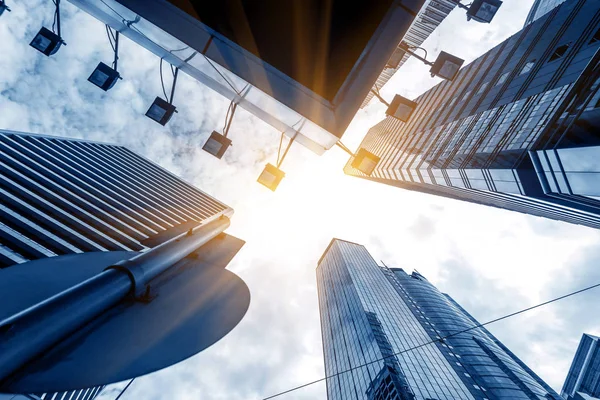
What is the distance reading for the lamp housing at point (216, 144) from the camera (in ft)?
27.0

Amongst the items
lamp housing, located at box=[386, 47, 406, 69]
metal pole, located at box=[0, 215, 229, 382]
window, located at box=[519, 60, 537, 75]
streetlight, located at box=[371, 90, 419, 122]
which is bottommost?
metal pole, located at box=[0, 215, 229, 382]

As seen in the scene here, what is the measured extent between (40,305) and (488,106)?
32325 millimetres

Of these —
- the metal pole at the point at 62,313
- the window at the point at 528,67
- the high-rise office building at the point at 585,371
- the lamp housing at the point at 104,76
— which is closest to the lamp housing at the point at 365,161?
the metal pole at the point at 62,313

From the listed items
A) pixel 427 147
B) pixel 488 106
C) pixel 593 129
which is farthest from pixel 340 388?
pixel 593 129

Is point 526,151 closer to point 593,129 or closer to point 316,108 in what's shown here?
point 593,129

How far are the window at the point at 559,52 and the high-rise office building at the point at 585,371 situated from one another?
106100 mm

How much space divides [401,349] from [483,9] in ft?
225

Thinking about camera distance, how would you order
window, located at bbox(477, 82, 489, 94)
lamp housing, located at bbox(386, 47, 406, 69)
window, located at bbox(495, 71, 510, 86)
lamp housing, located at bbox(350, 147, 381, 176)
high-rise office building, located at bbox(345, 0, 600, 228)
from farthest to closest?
window, located at bbox(477, 82, 489, 94)
window, located at bbox(495, 71, 510, 86)
high-rise office building, located at bbox(345, 0, 600, 228)
lamp housing, located at bbox(350, 147, 381, 176)
lamp housing, located at bbox(386, 47, 406, 69)

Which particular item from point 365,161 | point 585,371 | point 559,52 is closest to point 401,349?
point 559,52

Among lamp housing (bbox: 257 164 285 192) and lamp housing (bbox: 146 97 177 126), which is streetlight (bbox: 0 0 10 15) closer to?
lamp housing (bbox: 146 97 177 126)

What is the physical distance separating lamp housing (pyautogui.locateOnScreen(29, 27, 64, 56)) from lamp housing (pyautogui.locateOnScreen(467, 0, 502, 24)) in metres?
11.3

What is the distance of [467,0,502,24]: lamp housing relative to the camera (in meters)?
7.44

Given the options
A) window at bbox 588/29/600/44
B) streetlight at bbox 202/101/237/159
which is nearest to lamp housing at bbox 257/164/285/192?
streetlight at bbox 202/101/237/159

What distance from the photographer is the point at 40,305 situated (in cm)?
229
